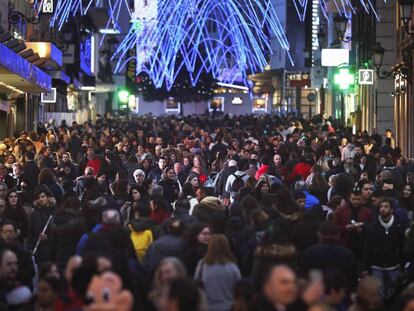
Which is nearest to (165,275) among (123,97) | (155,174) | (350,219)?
(350,219)

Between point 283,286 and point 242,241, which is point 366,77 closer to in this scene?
point 242,241

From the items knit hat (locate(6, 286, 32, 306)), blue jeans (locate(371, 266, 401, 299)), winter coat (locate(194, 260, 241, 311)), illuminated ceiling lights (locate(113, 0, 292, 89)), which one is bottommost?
blue jeans (locate(371, 266, 401, 299))

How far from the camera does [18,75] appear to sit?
103 feet

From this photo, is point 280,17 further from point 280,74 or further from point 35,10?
point 35,10

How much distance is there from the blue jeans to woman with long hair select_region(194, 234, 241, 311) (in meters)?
3.02

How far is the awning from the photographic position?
1129 inches

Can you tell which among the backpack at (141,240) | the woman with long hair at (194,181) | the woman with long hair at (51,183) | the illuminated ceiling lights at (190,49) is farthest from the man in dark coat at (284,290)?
the illuminated ceiling lights at (190,49)

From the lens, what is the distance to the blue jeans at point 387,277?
1385 cm

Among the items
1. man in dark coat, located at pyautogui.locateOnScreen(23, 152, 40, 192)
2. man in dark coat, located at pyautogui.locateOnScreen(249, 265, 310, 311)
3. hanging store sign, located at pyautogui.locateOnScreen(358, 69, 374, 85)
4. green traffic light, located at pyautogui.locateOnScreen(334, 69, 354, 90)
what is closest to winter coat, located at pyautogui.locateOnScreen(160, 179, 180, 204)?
man in dark coat, located at pyautogui.locateOnScreen(23, 152, 40, 192)

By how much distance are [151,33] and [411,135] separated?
70.9 meters

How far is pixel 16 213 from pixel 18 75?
16.0m

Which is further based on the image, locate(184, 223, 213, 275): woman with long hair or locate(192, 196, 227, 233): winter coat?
locate(192, 196, 227, 233): winter coat

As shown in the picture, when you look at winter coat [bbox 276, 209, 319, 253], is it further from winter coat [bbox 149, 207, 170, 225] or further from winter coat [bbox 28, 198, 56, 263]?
winter coat [bbox 28, 198, 56, 263]

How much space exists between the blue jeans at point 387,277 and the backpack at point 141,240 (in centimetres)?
241
